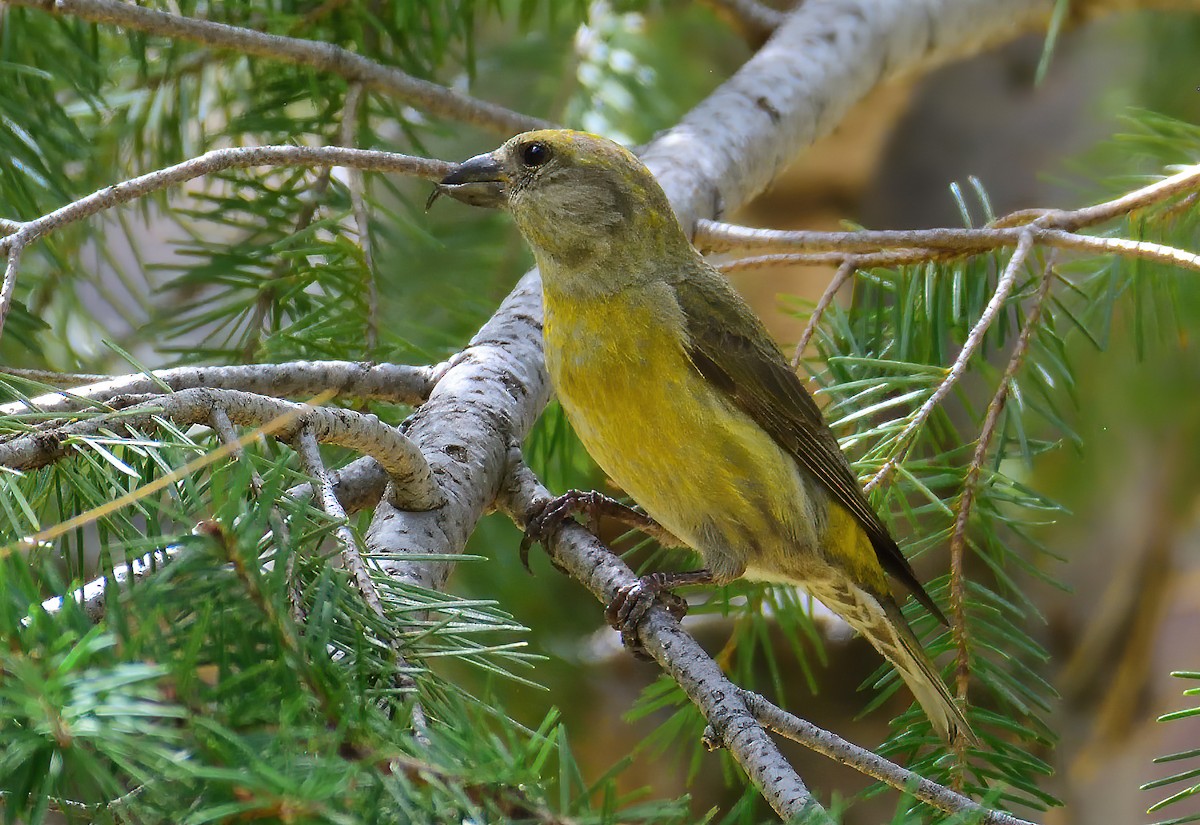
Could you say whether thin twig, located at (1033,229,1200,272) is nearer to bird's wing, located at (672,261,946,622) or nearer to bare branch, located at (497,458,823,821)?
bird's wing, located at (672,261,946,622)

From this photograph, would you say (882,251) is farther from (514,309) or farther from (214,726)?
(214,726)

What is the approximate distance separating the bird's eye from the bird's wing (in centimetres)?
46

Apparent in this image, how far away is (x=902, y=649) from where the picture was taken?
8.21ft

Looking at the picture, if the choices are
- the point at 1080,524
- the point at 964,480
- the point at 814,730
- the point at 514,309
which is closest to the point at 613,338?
the point at 514,309

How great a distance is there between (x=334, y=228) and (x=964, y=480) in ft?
5.16

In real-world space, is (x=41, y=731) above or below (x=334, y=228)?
below

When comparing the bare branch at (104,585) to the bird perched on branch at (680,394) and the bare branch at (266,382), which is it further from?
the bird perched on branch at (680,394)

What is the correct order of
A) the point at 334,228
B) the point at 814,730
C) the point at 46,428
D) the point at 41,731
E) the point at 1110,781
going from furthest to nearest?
the point at 1110,781
the point at 334,228
the point at 814,730
the point at 46,428
the point at 41,731

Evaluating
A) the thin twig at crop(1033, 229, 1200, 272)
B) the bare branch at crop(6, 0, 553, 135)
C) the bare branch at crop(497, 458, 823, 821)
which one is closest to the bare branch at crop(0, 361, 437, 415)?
the bare branch at crop(497, 458, 823, 821)

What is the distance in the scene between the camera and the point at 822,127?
3.65 m

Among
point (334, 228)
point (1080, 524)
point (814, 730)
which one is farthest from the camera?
point (1080, 524)

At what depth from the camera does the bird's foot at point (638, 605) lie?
6.61ft

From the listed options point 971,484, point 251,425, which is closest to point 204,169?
point 251,425

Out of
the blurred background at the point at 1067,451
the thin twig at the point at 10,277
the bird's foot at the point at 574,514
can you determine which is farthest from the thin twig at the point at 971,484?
the blurred background at the point at 1067,451
